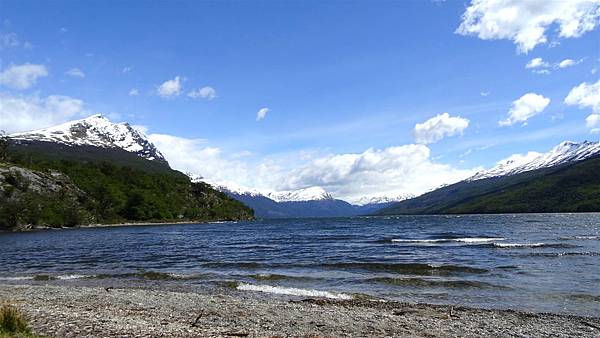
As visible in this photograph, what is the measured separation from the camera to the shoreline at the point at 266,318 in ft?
62.7

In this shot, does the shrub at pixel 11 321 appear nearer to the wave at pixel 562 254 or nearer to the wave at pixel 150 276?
the wave at pixel 150 276

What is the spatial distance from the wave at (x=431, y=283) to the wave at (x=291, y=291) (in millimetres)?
6962

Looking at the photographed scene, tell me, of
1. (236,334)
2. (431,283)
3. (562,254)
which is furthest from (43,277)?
(562,254)

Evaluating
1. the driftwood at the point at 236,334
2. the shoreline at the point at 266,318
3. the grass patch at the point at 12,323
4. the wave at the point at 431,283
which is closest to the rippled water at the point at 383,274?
the wave at the point at 431,283

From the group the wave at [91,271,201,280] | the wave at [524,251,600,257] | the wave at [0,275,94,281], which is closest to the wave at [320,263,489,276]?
the wave at [91,271,201,280]

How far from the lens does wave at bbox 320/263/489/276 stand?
42281 mm

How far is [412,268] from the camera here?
1761 inches

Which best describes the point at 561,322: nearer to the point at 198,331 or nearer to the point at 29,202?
the point at 198,331

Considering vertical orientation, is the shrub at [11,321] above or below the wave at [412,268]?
above

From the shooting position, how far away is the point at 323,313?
79.6ft

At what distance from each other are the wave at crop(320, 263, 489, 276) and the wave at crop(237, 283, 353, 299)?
1272 centimetres

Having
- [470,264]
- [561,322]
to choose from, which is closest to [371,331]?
[561,322]

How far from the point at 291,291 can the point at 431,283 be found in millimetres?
11735

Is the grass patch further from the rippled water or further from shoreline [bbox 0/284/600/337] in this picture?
the rippled water
